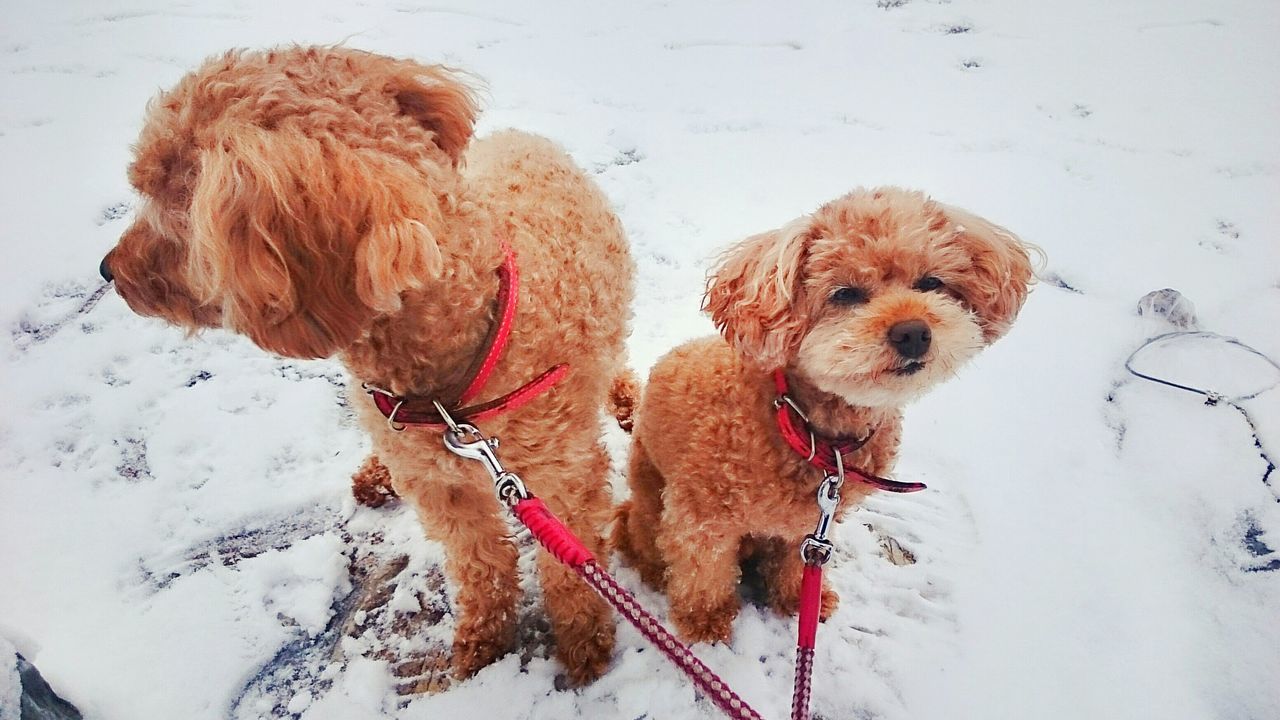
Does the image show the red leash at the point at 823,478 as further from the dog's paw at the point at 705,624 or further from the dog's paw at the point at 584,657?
the dog's paw at the point at 584,657

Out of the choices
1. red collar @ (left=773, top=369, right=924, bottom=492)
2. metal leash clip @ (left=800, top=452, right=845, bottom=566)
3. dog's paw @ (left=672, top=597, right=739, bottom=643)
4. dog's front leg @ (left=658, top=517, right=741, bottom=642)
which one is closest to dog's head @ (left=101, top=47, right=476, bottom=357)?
red collar @ (left=773, top=369, right=924, bottom=492)

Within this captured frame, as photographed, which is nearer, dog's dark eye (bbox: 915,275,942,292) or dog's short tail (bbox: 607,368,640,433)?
dog's dark eye (bbox: 915,275,942,292)

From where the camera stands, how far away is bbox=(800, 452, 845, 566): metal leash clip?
168cm

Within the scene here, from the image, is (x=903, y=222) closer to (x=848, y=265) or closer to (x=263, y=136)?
(x=848, y=265)

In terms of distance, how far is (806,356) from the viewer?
1729mm

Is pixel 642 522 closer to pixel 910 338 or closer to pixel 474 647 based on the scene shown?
pixel 474 647

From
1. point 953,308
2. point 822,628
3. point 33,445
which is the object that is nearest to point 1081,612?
point 822,628

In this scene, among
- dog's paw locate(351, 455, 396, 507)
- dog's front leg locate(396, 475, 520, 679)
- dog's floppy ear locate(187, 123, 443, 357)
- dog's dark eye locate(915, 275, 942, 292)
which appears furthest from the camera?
dog's paw locate(351, 455, 396, 507)

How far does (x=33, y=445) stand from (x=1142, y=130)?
6494 millimetres

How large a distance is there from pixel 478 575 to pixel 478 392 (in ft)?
3.20

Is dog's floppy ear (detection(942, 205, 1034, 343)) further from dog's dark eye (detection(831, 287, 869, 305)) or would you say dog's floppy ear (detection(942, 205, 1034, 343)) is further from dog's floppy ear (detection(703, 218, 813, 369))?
dog's floppy ear (detection(703, 218, 813, 369))

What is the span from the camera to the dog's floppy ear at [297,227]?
3.91 ft

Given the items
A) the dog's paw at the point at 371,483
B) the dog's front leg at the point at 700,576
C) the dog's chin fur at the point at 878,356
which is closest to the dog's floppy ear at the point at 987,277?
the dog's chin fur at the point at 878,356

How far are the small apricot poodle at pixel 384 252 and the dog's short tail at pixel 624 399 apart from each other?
37.0 inches
